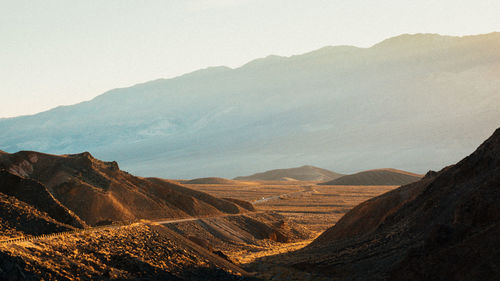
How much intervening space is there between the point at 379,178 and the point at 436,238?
9740 centimetres

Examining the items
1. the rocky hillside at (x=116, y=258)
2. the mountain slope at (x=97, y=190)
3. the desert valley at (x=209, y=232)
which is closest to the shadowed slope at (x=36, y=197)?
the desert valley at (x=209, y=232)

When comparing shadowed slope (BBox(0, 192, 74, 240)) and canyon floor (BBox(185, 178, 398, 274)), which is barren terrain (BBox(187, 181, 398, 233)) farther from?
shadowed slope (BBox(0, 192, 74, 240))

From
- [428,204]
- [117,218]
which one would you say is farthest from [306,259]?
[117,218]

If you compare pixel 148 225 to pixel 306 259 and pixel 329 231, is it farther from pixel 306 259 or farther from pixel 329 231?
pixel 329 231

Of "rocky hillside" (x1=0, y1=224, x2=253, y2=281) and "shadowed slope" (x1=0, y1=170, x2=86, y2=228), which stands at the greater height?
"shadowed slope" (x1=0, y1=170, x2=86, y2=228)

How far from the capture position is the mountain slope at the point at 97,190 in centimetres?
3497

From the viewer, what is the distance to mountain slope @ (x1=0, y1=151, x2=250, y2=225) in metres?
35.0

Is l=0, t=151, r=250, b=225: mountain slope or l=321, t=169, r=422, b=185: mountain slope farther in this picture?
l=321, t=169, r=422, b=185: mountain slope

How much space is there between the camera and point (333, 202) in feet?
250

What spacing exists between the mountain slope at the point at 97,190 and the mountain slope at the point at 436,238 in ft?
44.8

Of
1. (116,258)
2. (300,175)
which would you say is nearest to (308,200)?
(116,258)

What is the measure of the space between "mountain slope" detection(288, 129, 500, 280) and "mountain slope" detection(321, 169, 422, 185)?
83.1 metres

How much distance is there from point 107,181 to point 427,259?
2590 cm

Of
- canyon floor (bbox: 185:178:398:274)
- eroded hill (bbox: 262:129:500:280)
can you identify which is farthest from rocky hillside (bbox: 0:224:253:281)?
eroded hill (bbox: 262:129:500:280)
